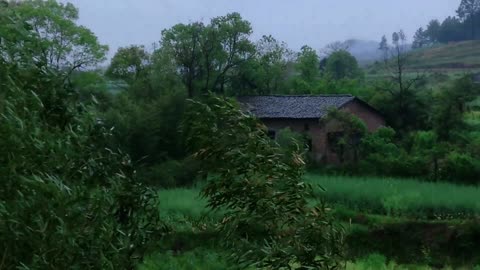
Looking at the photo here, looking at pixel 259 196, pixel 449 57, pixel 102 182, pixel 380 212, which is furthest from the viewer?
pixel 449 57

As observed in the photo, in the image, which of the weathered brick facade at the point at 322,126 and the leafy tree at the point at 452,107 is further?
the weathered brick facade at the point at 322,126

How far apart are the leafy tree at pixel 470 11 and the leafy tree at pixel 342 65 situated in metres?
27.9

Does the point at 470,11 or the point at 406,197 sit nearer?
the point at 406,197

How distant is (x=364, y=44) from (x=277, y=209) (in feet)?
483

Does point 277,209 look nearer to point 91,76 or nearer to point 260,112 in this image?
point 260,112

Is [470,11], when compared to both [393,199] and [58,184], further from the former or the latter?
[58,184]

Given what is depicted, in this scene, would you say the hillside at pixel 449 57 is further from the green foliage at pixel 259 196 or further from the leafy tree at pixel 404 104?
the green foliage at pixel 259 196

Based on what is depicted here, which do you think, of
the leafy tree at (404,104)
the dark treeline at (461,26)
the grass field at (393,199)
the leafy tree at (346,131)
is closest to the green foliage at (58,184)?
the grass field at (393,199)

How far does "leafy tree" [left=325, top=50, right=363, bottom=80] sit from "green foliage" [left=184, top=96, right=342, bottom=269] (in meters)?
34.0

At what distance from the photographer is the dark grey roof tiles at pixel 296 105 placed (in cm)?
2416

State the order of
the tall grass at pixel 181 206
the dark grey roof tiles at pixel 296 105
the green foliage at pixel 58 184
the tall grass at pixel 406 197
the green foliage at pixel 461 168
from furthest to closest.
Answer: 1. the dark grey roof tiles at pixel 296 105
2. the green foliage at pixel 461 168
3. the tall grass at pixel 181 206
4. the tall grass at pixel 406 197
5. the green foliage at pixel 58 184

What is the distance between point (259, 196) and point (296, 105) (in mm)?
21064

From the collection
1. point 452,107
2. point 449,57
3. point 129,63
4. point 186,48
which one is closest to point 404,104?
point 452,107

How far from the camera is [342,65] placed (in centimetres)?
3866
